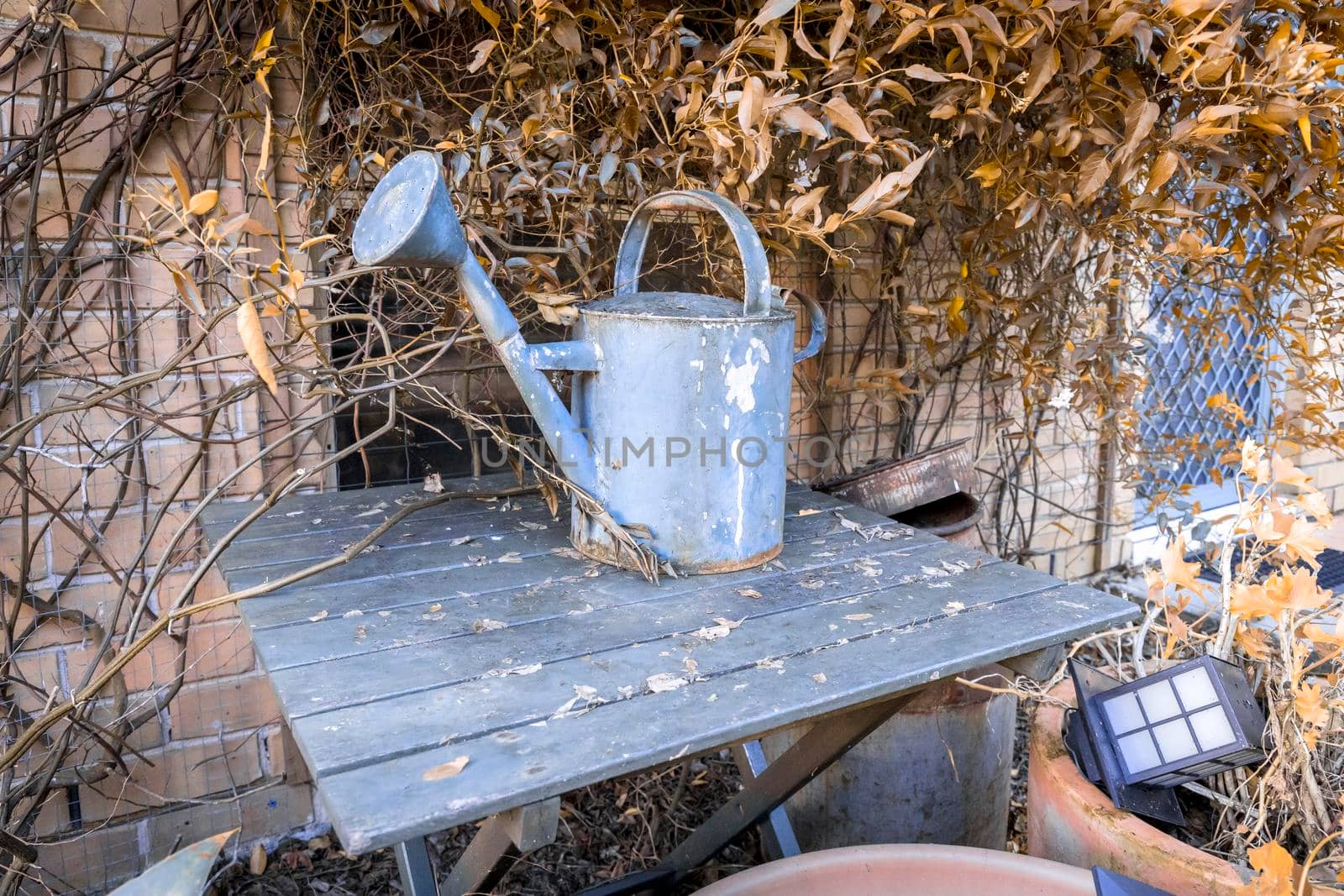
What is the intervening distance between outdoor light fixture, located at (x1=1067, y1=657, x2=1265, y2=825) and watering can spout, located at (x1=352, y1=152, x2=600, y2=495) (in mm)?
820

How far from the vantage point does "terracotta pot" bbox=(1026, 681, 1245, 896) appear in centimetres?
114

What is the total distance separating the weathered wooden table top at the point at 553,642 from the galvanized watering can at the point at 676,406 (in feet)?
0.25

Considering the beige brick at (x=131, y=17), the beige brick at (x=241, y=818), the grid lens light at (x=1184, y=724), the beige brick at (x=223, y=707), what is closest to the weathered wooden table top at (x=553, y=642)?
the grid lens light at (x=1184, y=724)

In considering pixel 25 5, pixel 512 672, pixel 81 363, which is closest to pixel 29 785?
pixel 81 363

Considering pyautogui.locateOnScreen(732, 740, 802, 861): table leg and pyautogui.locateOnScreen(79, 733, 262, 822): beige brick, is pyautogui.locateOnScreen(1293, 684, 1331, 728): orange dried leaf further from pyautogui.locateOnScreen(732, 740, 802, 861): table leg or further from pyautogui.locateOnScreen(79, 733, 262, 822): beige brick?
pyautogui.locateOnScreen(79, 733, 262, 822): beige brick

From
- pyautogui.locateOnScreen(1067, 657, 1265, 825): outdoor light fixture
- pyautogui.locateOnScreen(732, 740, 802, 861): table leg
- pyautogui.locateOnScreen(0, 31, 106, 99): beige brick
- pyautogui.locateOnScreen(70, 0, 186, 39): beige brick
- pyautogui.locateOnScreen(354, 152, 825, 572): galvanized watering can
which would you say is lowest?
pyautogui.locateOnScreen(732, 740, 802, 861): table leg

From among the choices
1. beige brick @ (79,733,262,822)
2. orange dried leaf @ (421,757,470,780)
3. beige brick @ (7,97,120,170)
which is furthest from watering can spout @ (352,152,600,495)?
beige brick @ (79,733,262,822)

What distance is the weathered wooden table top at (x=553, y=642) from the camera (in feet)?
3.01

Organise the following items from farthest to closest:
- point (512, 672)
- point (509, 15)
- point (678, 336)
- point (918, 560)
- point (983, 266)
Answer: point (983, 266)
point (509, 15)
point (918, 560)
point (678, 336)
point (512, 672)

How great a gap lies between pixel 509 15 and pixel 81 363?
1048 millimetres

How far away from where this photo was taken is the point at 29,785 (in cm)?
176

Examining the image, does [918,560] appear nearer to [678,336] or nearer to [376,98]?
[678,336]

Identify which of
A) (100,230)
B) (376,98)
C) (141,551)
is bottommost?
(141,551)

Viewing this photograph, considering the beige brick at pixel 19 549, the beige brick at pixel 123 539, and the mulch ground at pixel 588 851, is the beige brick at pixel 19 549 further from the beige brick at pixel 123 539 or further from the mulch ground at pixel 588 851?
the mulch ground at pixel 588 851
